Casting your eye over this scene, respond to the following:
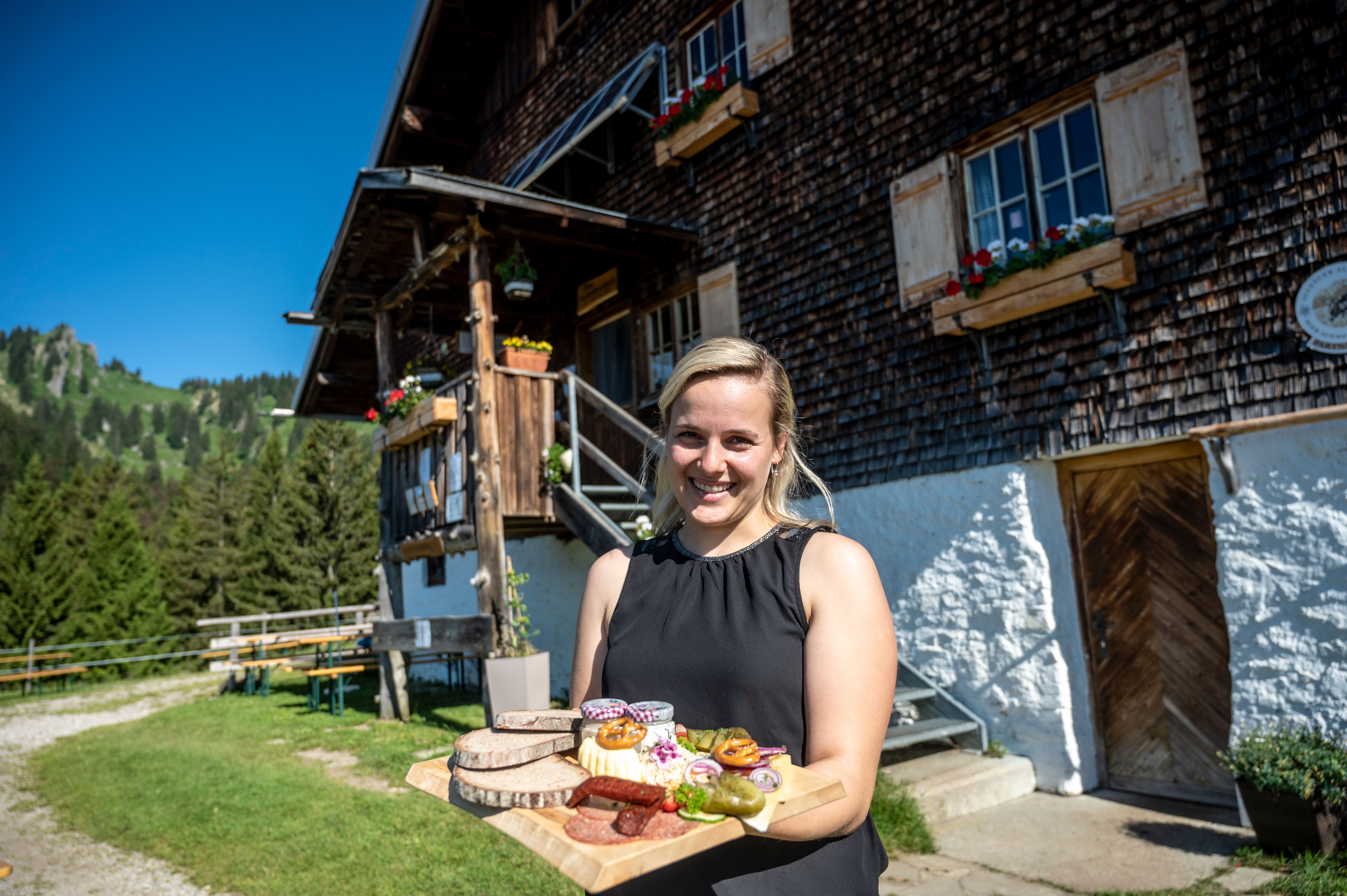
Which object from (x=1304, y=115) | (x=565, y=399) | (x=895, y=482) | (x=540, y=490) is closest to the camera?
(x=1304, y=115)

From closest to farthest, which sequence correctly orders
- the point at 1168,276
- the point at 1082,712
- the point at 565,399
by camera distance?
the point at 1168,276 → the point at 1082,712 → the point at 565,399

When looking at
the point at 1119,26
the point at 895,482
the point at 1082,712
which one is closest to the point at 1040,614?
the point at 1082,712

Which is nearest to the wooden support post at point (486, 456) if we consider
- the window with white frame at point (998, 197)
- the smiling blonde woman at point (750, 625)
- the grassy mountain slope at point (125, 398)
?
the window with white frame at point (998, 197)

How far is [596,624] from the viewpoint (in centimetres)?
190

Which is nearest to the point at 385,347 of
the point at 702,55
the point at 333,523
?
the point at 702,55

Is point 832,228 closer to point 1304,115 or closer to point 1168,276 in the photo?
point 1168,276

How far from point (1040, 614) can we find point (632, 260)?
6.03m

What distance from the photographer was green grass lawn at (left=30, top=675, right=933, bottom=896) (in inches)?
181

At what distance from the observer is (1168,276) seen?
546cm

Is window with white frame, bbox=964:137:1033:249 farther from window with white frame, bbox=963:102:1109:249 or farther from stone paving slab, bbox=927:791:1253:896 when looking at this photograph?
stone paving slab, bbox=927:791:1253:896

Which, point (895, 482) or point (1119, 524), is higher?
point (895, 482)

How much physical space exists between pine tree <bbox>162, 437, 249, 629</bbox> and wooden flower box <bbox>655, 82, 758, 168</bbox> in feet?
92.9

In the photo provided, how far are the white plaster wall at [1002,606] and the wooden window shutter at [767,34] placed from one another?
4405 mm

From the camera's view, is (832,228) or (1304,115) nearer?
(1304,115)
